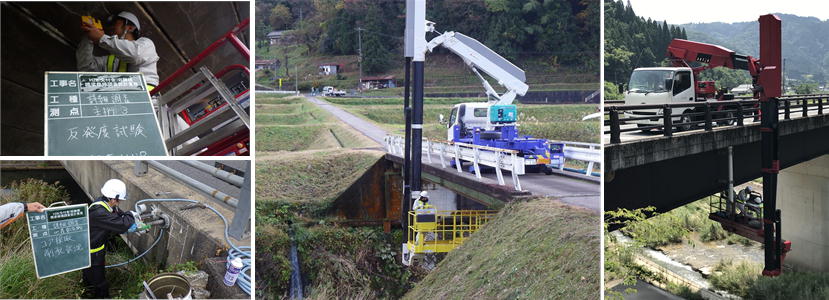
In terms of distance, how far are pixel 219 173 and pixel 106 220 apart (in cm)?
72

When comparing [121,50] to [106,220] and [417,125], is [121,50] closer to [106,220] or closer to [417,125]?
[106,220]

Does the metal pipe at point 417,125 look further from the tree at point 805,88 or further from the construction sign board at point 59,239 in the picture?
the tree at point 805,88

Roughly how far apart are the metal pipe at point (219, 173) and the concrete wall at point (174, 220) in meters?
0.21

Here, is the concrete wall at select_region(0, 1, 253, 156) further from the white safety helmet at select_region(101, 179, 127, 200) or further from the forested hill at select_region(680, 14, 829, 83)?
the forested hill at select_region(680, 14, 829, 83)

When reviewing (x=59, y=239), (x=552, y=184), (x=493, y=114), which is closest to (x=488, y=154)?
(x=493, y=114)

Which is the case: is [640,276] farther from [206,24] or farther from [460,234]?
[206,24]

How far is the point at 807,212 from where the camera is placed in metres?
13.2

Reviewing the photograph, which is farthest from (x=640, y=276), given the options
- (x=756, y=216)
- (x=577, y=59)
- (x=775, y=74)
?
(x=577, y=59)

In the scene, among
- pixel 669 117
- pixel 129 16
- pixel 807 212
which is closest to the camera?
pixel 129 16

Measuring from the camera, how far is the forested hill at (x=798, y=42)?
29.9 m

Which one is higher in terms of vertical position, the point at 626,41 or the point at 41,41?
the point at 626,41

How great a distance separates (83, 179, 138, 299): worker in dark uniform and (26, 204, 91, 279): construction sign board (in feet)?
0.14

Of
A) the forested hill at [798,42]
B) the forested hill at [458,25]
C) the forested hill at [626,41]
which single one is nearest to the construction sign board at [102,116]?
the forested hill at [458,25]

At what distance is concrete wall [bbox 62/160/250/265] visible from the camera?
382 centimetres
